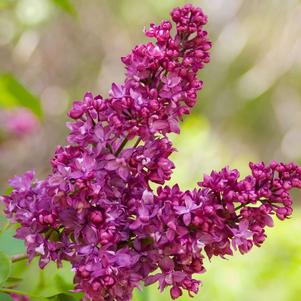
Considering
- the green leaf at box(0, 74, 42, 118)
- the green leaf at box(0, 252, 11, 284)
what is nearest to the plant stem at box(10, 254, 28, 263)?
the green leaf at box(0, 252, 11, 284)

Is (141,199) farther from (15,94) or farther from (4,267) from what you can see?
(15,94)

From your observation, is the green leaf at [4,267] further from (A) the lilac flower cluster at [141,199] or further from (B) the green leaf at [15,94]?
(B) the green leaf at [15,94]

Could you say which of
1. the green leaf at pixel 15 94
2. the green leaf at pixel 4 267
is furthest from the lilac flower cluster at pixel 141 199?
the green leaf at pixel 15 94

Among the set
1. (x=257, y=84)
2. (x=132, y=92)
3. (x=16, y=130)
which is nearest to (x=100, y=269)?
(x=132, y=92)

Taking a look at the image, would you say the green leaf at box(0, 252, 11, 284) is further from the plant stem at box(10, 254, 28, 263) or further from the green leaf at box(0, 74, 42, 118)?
the green leaf at box(0, 74, 42, 118)

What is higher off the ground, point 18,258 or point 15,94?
point 15,94

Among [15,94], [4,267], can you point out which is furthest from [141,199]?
[15,94]
